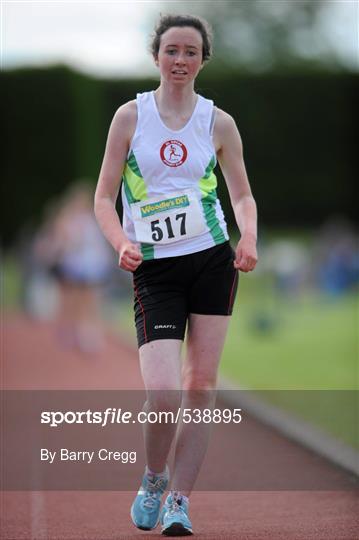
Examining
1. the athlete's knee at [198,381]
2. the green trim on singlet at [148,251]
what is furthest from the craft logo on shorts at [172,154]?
the athlete's knee at [198,381]

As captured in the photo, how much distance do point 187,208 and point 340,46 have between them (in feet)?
177

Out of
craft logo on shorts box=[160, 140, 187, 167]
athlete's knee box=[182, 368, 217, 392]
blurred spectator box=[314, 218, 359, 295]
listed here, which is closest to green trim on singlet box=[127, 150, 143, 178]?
craft logo on shorts box=[160, 140, 187, 167]

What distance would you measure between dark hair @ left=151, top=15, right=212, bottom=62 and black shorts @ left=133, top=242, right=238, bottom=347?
0.89 meters

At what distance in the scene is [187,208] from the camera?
4988mm

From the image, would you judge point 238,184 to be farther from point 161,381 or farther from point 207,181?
point 161,381

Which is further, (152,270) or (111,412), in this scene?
(111,412)

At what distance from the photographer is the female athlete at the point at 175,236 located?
4.95m

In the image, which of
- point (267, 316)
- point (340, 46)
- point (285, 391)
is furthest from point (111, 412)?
point (340, 46)

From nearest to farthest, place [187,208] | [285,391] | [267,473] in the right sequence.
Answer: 1. [187,208]
2. [267,473]
3. [285,391]

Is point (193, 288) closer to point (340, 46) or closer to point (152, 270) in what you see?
point (152, 270)

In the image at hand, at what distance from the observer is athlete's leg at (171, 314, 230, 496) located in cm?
508

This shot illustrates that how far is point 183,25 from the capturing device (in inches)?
196

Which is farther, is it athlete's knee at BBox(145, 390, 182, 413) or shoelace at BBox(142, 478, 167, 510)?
shoelace at BBox(142, 478, 167, 510)

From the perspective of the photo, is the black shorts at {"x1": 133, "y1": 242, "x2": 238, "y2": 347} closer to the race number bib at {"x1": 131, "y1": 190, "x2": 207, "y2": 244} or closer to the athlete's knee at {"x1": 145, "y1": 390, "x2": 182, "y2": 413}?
the race number bib at {"x1": 131, "y1": 190, "x2": 207, "y2": 244}
